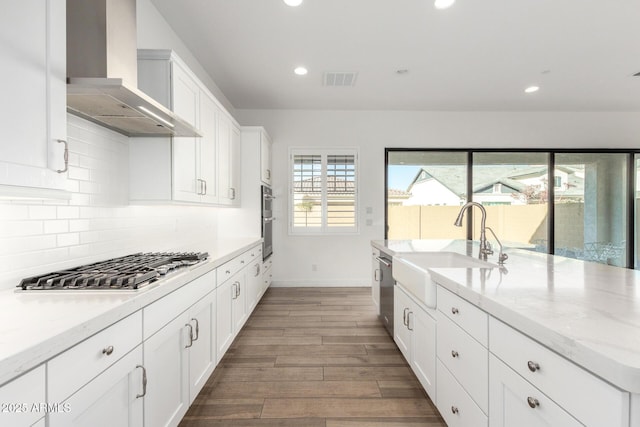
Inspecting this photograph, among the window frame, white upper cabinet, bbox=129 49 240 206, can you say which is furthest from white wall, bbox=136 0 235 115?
the window frame

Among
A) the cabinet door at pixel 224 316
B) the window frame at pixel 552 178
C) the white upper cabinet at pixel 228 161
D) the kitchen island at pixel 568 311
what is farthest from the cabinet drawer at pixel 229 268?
the window frame at pixel 552 178

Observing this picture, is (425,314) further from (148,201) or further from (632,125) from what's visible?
(632,125)

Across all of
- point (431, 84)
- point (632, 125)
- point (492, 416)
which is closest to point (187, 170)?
point (492, 416)

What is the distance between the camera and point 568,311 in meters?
0.92

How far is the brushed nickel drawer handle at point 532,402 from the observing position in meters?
0.88

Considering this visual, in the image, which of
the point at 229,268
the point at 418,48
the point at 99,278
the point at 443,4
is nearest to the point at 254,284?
the point at 229,268

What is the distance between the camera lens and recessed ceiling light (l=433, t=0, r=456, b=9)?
89.4 inches

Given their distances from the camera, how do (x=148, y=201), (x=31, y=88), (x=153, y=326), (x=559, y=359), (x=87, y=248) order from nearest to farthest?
1. (x=559, y=359)
2. (x=31, y=88)
3. (x=153, y=326)
4. (x=87, y=248)
5. (x=148, y=201)

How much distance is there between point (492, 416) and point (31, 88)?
204 centimetres

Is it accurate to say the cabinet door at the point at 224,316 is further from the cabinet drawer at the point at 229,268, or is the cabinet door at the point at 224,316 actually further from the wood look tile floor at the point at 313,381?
the wood look tile floor at the point at 313,381

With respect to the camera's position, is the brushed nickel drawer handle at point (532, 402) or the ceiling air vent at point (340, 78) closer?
the brushed nickel drawer handle at point (532, 402)

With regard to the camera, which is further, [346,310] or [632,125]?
[632,125]

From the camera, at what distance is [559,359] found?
798 millimetres

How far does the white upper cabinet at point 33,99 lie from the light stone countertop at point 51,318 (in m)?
0.40
